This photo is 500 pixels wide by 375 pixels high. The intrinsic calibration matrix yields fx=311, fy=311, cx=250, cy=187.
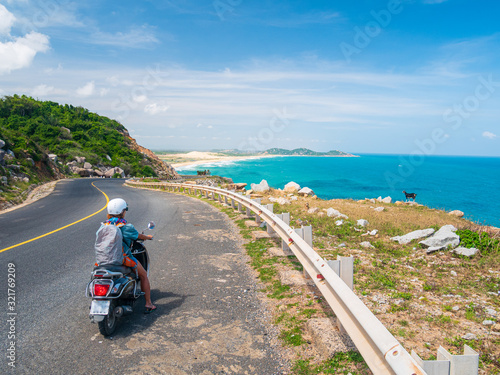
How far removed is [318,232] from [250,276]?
12.7 feet

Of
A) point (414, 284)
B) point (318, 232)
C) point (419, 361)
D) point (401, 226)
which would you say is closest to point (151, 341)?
point (419, 361)

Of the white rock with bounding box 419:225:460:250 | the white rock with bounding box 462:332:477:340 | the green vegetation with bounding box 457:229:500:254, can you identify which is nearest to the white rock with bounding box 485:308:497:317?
the white rock with bounding box 462:332:477:340

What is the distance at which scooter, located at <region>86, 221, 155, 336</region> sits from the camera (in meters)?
4.02

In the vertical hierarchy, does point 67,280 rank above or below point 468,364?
below

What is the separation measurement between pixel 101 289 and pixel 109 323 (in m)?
0.46

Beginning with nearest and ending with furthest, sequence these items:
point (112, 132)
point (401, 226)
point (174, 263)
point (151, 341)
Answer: point (151, 341) < point (174, 263) < point (401, 226) < point (112, 132)

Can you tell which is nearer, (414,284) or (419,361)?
(419,361)

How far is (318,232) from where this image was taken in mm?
9469

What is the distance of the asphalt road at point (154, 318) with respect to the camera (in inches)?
140

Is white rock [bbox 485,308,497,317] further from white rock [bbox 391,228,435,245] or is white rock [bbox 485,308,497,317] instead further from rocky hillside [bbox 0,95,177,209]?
rocky hillside [bbox 0,95,177,209]

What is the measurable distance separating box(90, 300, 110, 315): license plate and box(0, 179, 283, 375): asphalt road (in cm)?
39

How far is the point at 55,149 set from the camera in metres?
58.2

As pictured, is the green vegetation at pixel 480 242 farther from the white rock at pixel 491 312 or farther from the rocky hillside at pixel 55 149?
the rocky hillside at pixel 55 149

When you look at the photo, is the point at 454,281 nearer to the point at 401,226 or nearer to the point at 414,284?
the point at 414,284
